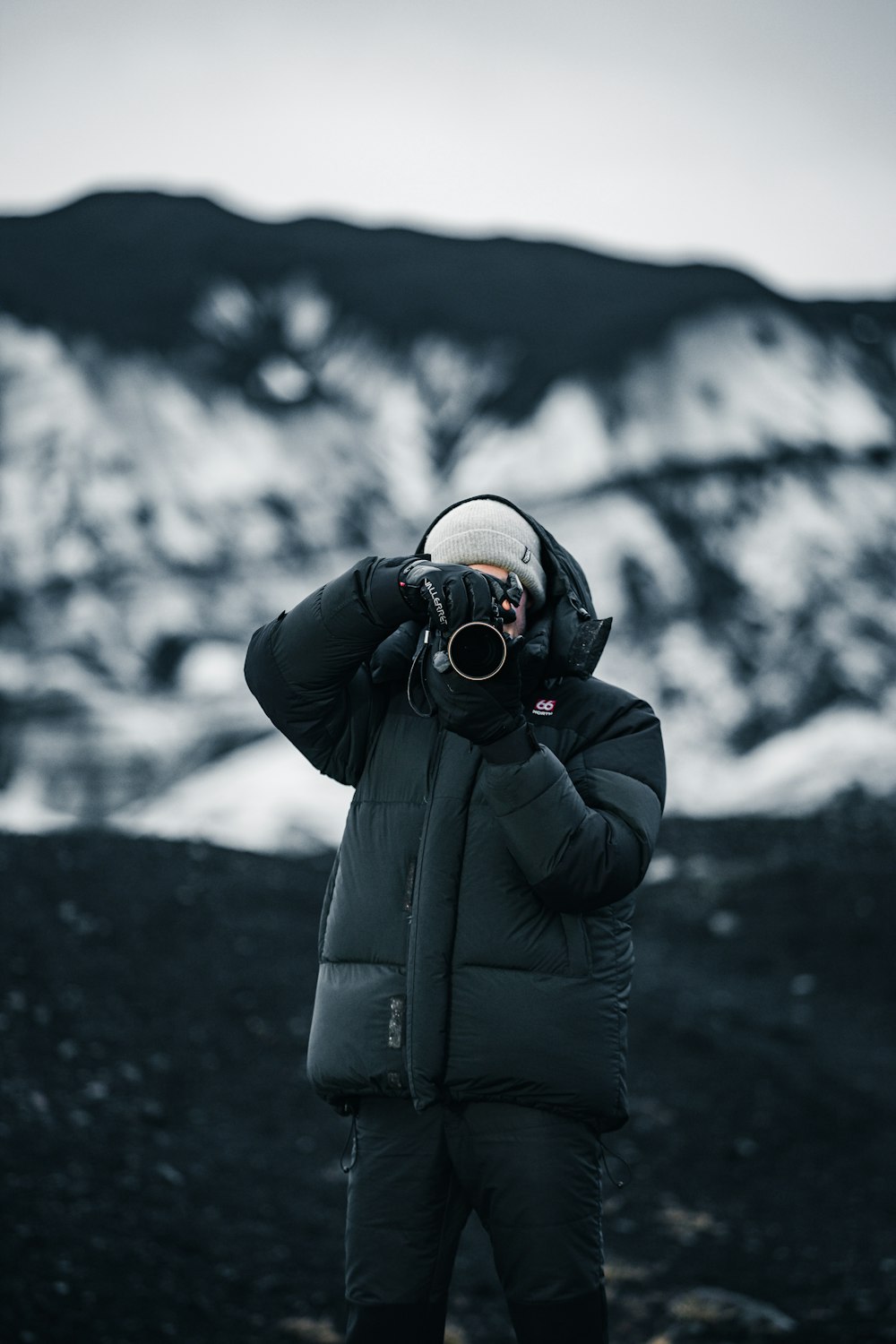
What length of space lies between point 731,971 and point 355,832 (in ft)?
18.8

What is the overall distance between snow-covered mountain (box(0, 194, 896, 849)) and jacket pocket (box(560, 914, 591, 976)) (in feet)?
22.2

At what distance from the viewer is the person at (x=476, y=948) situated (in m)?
1.85

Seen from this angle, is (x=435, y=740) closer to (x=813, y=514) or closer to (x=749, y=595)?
(x=749, y=595)

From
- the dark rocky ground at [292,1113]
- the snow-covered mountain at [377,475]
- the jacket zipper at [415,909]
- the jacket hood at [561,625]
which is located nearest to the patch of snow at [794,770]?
the snow-covered mountain at [377,475]

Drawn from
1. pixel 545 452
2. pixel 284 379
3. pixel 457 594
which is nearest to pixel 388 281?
pixel 284 379

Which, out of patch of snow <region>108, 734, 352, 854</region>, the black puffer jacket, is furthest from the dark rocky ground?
the black puffer jacket

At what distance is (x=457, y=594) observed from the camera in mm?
1821

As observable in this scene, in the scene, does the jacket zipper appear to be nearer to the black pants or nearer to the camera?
the black pants

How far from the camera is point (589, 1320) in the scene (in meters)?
1.85

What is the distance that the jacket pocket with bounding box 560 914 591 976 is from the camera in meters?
1.91

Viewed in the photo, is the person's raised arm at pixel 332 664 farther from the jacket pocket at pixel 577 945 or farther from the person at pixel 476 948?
the jacket pocket at pixel 577 945

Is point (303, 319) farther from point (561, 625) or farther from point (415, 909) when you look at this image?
point (415, 909)

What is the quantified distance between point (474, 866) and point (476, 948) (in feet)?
0.40

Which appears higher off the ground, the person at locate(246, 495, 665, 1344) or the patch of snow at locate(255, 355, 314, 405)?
the patch of snow at locate(255, 355, 314, 405)
